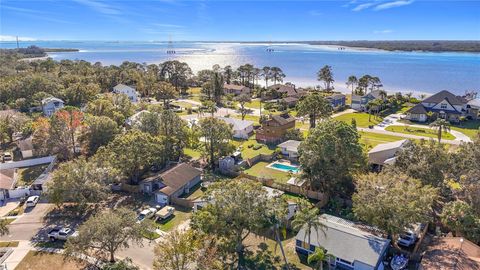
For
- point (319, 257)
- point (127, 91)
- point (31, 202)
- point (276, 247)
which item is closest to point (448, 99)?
point (276, 247)

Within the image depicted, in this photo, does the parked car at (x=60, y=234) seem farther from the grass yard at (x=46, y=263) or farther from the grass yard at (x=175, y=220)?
the grass yard at (x=175, y=220)

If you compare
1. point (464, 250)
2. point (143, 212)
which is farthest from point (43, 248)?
point (464, 250)

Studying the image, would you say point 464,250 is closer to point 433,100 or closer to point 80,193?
point 80,193

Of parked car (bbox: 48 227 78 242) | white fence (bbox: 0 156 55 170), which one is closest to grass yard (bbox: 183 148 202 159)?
white fence (bbox: 0 156 55 170)

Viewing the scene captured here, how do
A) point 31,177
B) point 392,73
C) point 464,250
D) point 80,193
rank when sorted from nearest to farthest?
point 464,250
point 80,193
point 31,177
point 392,73

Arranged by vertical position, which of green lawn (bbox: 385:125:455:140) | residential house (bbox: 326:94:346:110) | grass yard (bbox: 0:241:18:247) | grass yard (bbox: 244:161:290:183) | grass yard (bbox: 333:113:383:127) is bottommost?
grass yard (bbox: 0:241:18:247)

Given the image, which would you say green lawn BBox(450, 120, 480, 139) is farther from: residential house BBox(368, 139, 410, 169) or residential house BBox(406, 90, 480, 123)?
residential house BBox(368, 139, 410, 169)

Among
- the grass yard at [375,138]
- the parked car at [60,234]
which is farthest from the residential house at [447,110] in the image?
the parked car at [60,234]
